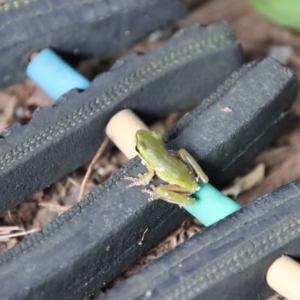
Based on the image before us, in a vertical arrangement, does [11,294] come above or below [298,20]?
above

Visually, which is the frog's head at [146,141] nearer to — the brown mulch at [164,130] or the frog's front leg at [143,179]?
the frog's front leg at [143,179]

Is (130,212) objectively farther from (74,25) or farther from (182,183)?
(74,25)

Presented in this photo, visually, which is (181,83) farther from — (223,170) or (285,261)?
(285,261)

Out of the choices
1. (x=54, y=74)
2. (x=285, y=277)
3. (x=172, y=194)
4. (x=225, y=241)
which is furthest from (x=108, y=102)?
(x=285, y=277)

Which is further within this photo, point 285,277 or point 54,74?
point 54,74

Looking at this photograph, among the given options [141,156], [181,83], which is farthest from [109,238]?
[181,83]

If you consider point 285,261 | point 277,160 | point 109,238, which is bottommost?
point 277,160

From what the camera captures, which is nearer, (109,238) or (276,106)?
(109,238)

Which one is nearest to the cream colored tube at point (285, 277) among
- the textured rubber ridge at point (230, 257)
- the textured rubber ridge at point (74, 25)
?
the textured rubber ridge at point (230, 257)
